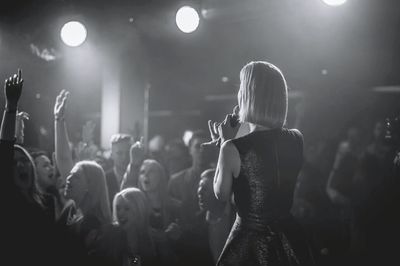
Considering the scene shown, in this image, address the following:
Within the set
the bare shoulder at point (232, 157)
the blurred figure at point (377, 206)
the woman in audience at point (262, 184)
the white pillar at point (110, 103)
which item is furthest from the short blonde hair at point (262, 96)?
the white pillar at point (110, 103)

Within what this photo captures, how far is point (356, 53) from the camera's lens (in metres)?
9.19

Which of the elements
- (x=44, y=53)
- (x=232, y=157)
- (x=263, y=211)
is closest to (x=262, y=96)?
(x=232, y=157)

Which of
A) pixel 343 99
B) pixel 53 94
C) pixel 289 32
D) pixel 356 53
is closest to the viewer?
pixel 289 32

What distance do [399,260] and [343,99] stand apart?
6.85 m

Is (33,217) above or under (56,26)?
under

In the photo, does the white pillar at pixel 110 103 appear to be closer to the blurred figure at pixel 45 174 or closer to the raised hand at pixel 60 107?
the blurred figure at pixel 45 174

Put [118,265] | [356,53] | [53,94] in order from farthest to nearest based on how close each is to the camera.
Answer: [356,53]
[53,94]
[118,265]

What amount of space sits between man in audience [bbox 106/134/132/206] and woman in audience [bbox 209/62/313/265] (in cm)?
285

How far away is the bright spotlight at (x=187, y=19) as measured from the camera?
222 inches

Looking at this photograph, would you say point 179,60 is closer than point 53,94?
No

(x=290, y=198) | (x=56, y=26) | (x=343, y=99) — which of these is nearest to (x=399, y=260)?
(x=290, y=198)

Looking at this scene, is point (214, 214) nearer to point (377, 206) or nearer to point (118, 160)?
point (118, 160)

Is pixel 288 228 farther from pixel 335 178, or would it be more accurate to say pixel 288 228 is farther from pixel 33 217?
pixel 335 178

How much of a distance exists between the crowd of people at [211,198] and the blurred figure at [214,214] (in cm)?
1
